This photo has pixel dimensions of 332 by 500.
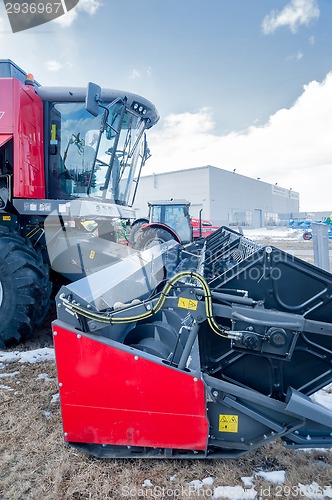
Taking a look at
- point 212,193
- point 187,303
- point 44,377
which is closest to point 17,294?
point 44,377

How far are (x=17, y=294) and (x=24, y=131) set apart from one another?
1.81 metres

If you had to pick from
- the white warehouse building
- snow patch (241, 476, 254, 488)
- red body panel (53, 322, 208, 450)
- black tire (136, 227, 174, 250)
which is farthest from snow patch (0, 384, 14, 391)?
the white warehouse building

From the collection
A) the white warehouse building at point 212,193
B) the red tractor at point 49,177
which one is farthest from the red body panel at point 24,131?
the white warehouse building at point 212,193

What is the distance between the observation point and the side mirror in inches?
133

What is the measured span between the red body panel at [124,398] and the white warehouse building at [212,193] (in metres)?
30.3

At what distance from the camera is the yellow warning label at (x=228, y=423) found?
1.76 m

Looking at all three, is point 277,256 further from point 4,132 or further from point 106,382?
point 4,132

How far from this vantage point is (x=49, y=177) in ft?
13.3

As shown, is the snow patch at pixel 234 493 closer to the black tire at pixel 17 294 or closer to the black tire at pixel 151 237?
the black tire at pixel 17 294

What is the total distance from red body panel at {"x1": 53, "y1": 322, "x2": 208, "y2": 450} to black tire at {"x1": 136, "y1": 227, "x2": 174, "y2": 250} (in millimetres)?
5153

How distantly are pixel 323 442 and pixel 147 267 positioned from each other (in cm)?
179

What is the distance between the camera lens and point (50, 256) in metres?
4.11

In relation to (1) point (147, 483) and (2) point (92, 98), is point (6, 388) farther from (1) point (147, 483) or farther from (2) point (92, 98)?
(2) point (92, 98)

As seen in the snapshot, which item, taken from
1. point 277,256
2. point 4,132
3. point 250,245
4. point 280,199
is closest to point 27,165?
point 4,132
